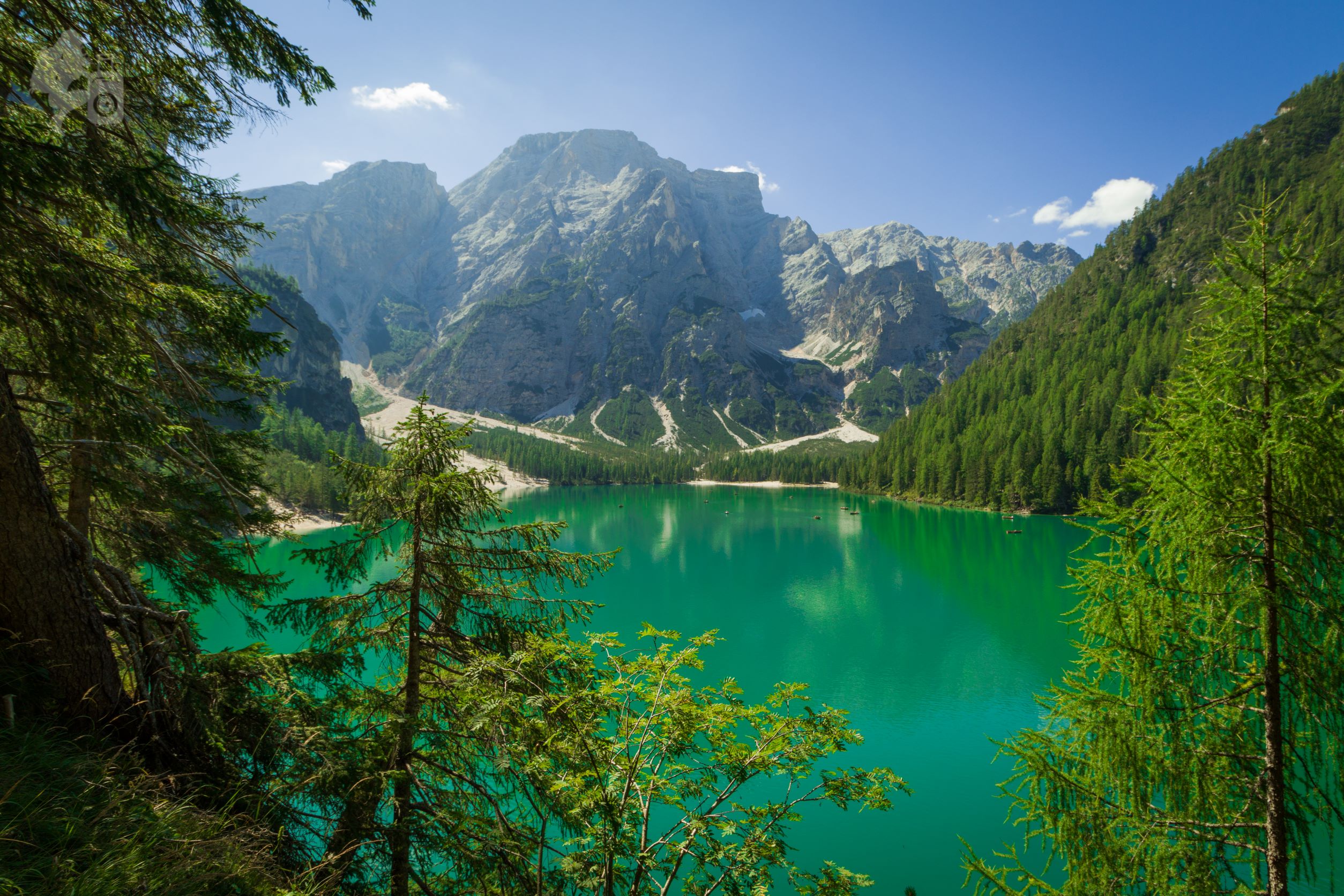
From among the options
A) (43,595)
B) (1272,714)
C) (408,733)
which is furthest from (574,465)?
(1272,714)

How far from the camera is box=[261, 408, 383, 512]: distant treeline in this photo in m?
55.8

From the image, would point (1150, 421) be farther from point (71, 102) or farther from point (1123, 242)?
point (1123, 242)

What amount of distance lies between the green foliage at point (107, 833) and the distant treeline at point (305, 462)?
230 centimetres

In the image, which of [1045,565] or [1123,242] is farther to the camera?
[1123,242]

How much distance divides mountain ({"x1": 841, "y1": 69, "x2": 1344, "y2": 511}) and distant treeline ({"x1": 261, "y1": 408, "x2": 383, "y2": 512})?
8270 cm

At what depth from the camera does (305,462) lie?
68.7m

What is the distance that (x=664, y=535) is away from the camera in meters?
68.4

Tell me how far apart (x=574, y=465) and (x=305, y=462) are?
8574 cm

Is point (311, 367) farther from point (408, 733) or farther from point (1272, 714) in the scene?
point (1272, 714)

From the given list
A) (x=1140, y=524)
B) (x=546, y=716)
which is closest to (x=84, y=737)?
(x=546, y=716)

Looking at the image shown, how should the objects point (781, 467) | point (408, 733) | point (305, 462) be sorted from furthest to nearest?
point (781, 467)
point (305, 462)
point (408, 733)

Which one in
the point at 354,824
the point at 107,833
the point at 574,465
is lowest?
the point at 574,465

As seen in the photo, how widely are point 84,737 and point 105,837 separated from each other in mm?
1262

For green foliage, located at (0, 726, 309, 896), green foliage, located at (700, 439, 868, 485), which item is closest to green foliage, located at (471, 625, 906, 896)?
green foliage, located at (0, 726, 309, 896)
